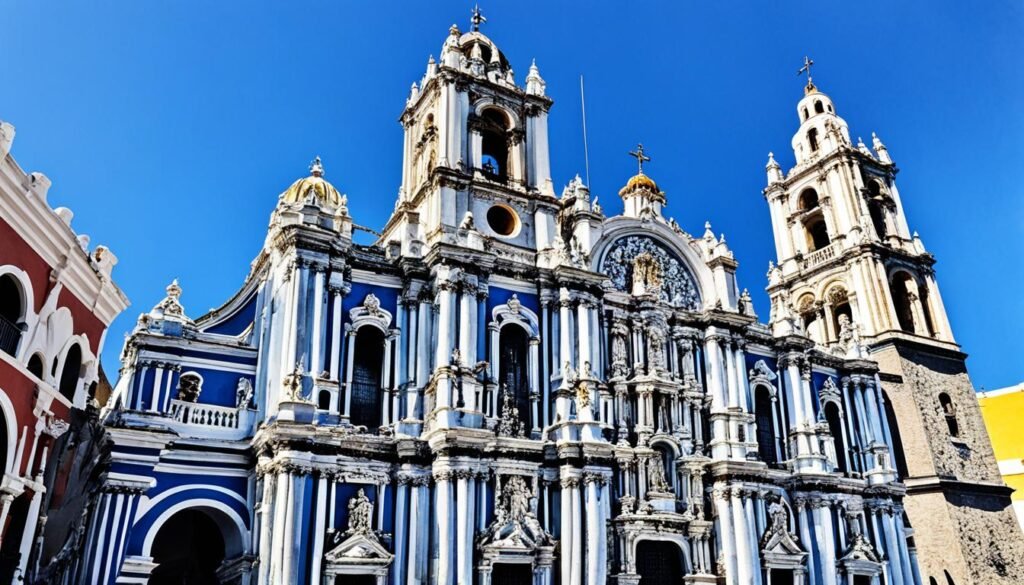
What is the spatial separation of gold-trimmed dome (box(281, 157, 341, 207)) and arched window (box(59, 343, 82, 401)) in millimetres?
7454

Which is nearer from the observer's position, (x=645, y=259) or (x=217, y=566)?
(x=217, y=566)

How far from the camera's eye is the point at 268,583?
61.1ft

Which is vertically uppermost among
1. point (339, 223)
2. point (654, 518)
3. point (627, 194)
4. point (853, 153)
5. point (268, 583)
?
point (853, 153)

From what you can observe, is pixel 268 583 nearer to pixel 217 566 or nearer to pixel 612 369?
pixel 217 566

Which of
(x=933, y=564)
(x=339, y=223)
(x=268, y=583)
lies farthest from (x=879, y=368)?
(x=268, y=583)

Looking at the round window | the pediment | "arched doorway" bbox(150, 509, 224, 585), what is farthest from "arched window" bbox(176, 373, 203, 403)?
the round window

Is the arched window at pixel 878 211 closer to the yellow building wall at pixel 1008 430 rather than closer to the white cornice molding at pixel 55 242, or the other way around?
the yellow building wall at pixel 1008 430

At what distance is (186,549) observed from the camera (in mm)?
22922

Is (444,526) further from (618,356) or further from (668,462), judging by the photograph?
(618,356)

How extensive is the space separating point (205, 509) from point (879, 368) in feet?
89.1

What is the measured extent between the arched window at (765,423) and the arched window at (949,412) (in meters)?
10.3

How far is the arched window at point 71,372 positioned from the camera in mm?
18203

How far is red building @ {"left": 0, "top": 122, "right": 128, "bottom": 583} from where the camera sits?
48.6 ft

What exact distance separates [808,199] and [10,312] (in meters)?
36.2
